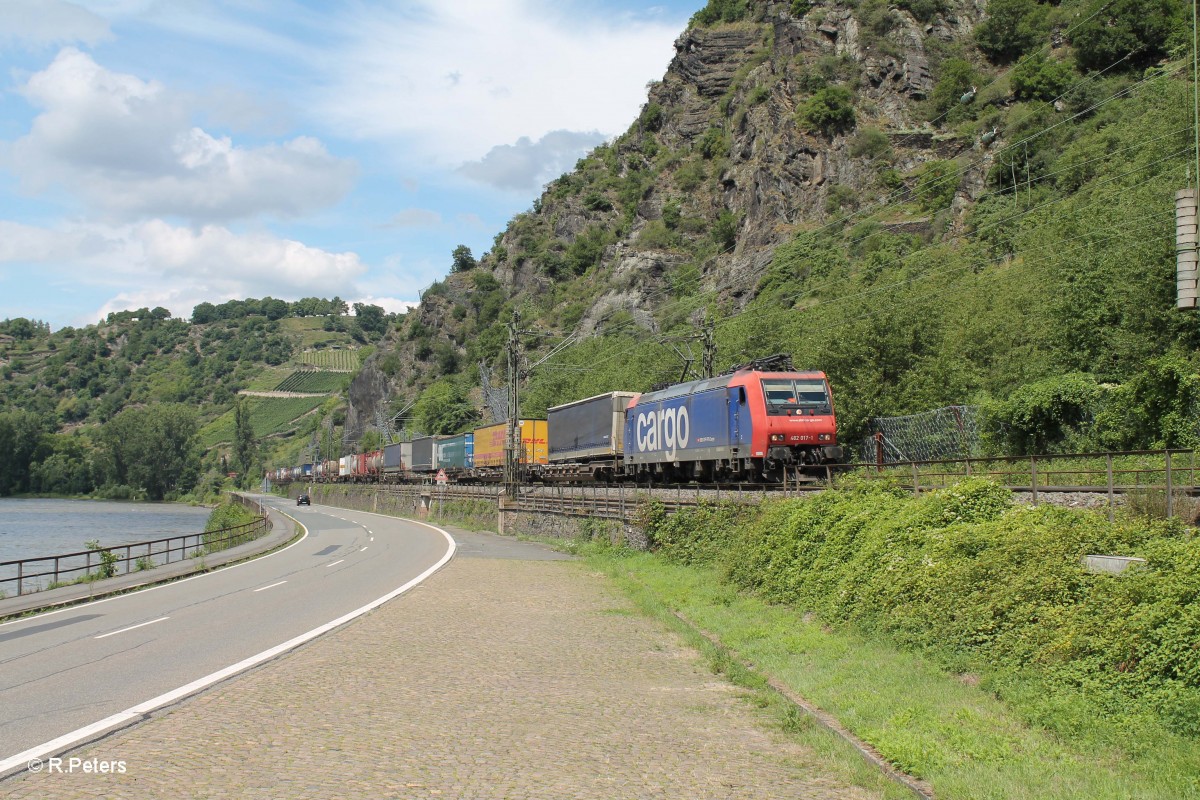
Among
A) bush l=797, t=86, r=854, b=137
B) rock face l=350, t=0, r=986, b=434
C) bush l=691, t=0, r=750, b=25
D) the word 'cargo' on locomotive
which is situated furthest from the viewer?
bush l=691, t=0, r=750, b=25

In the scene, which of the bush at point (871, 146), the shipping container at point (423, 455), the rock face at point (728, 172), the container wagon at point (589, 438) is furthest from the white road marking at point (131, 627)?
the bush at point (871, 146)

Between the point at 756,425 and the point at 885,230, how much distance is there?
65.3 m

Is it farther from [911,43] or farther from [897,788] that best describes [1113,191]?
[911,43]

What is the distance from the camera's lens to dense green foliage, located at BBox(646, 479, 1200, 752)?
25.2ft

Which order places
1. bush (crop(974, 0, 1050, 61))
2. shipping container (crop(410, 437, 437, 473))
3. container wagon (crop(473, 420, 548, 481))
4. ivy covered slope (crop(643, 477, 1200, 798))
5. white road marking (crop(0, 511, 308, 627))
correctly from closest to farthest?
ivy covered slope (crop(643, 477, 1200, 798)), white road marking (crop(0, 511, 308, 627)), container wagon (crop(473, 420, 548, 481)), shipping container (crop(410, 437, 437, 473)), bush (crop(974, 0, 1050, 61))

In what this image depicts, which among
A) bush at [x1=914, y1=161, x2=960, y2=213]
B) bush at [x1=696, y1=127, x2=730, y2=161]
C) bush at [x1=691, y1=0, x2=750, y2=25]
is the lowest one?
bush at [x1=914, y1=161, x2=960, y2=213]

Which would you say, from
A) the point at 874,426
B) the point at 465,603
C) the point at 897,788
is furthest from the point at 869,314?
the point at 897,788


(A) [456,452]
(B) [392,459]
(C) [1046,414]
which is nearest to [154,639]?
(C) [1046,414]

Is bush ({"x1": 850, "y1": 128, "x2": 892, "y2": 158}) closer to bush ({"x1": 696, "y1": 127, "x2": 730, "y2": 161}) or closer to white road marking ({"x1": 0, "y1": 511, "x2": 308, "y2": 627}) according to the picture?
bush ({"x1": 696, "y1": 127, "x2": 730, "y2": 161})

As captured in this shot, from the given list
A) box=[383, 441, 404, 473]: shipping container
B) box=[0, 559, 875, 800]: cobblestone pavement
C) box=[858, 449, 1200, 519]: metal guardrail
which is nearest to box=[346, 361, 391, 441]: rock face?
box=[383, 441, 404, 473]: shipping container

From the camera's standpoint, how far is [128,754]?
23.6 ft

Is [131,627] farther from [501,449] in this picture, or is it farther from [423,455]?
[423,455]

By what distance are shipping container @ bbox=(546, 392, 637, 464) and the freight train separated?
0.04 m

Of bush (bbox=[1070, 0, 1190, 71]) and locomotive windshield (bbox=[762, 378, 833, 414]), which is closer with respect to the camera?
locomotive windshield (bbox=[762, 378, 833, 414])
